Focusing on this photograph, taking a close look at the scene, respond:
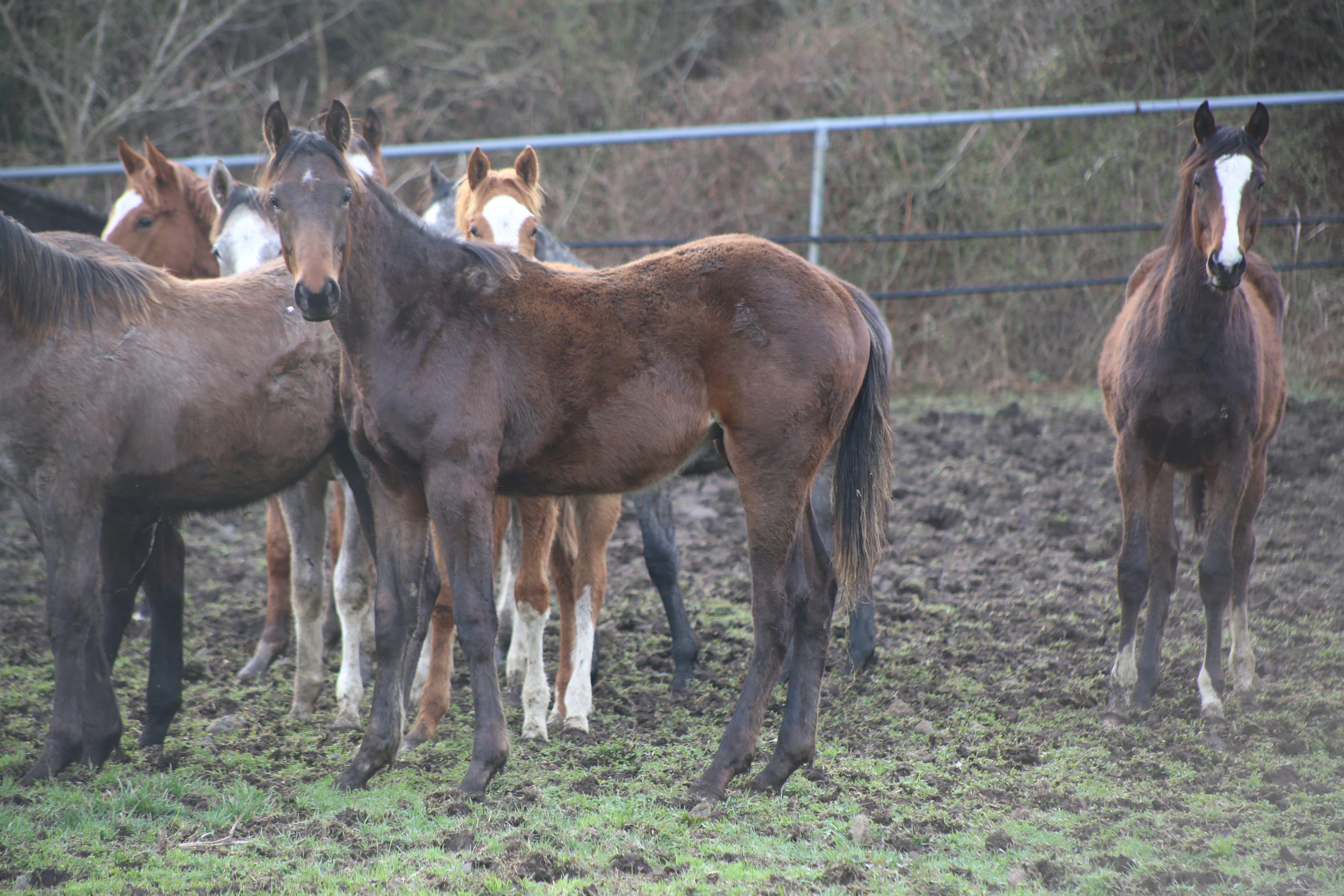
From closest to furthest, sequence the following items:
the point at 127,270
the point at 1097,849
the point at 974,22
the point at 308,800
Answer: the point at 1097,849, the point at 308,800, the point at 127,270, the point at 974,22

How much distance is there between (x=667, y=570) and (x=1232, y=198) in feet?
9.16

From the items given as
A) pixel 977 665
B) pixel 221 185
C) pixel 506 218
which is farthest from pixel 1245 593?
pixel 221 185

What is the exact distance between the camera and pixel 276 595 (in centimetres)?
513

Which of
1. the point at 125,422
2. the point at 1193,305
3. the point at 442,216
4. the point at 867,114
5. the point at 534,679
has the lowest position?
the point at 534,679

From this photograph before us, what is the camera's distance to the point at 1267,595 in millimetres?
5301

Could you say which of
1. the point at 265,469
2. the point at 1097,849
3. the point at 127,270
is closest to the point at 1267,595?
the point at 1097,849

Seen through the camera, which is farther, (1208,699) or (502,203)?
(502,203)

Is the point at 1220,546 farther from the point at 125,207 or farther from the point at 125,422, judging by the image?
the point at 125,207

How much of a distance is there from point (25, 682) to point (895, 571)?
4.42 meters

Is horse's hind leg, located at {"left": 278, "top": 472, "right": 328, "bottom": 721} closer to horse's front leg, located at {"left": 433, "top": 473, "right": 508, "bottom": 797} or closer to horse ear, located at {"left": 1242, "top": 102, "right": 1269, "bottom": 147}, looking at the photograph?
horse's front leg, located at {"left": 433, "top": 473, "right": 508, "bottom": 797}

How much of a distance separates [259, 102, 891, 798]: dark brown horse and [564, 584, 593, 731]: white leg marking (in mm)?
679

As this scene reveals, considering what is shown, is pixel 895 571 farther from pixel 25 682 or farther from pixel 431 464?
pixel 25 682

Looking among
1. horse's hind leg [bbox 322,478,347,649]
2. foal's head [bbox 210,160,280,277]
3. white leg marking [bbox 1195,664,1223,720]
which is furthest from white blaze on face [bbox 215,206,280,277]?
white leg marking [bbox 1195,664,1223,720]

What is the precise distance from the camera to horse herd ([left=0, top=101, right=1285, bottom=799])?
3.40 meters
